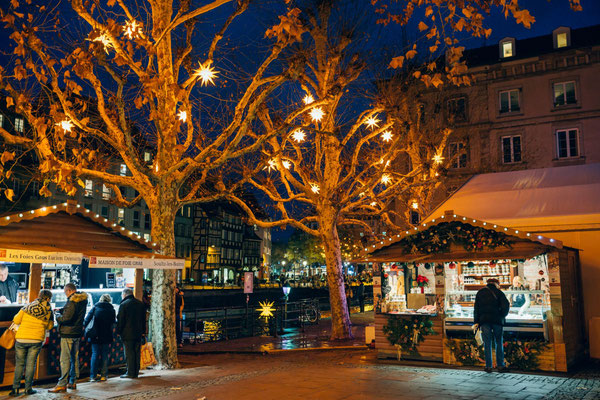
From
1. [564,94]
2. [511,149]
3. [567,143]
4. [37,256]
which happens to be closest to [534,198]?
[37,256]

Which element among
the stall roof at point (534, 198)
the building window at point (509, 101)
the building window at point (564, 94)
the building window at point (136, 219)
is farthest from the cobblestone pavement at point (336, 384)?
the building window at point (136, 219)

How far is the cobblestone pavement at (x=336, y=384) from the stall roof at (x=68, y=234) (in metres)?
2.72

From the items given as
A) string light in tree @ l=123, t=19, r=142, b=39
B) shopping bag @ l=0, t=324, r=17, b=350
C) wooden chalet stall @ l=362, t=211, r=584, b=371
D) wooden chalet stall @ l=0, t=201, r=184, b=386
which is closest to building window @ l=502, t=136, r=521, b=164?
wooden chalet stall @ l=362, t=211, r=584, b=371

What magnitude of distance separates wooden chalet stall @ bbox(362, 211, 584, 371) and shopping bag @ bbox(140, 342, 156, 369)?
18.2 ft

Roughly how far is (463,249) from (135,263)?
25.1ft

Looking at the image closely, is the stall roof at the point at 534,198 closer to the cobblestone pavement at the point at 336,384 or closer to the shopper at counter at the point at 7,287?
the cobblestone pavement at the point at 336,384

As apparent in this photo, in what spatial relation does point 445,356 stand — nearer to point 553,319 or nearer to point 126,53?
point 553,319

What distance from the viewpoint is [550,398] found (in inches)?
353

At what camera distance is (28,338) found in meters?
9.53

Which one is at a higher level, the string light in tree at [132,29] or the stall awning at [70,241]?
the string light in tree at [132,29]

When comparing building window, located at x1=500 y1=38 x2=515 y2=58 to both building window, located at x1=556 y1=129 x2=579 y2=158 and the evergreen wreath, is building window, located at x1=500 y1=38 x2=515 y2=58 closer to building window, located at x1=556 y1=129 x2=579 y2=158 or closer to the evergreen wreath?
building window, located at x1=556 y1=129 x2=579 y2=158

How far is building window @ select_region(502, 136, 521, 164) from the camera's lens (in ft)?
128

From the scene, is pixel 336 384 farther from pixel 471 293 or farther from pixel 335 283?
pixel 335 283

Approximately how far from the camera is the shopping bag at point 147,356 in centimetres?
1273
